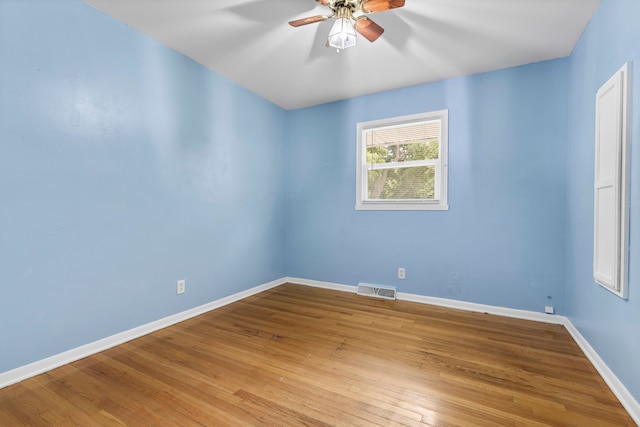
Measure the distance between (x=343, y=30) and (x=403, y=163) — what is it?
6.20 ft

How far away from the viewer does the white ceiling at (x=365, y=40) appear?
6.63ft

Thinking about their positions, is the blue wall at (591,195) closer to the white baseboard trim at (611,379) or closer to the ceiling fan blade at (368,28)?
the white baseboard trim at (611,379)

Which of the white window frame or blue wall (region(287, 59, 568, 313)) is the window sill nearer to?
blue wall (region(287, 59, 568, 313))

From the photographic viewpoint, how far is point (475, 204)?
299 cm

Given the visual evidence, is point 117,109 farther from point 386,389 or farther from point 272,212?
point 386,389

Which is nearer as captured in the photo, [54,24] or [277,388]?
[277,388]

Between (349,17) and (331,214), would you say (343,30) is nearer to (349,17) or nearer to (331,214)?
(349,17)

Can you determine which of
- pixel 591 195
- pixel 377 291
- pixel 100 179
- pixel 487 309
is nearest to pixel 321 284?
pixel 377 291

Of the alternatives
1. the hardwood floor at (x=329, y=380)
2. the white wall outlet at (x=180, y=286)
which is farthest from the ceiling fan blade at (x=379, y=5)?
the white wall outlet at (x=180, y=286)

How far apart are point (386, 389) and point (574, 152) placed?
258cm

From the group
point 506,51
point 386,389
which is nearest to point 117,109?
point 386,389

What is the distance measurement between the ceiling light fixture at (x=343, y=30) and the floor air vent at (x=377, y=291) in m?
2.68

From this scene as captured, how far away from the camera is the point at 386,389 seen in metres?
1.65

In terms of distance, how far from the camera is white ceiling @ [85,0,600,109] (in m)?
2.02
